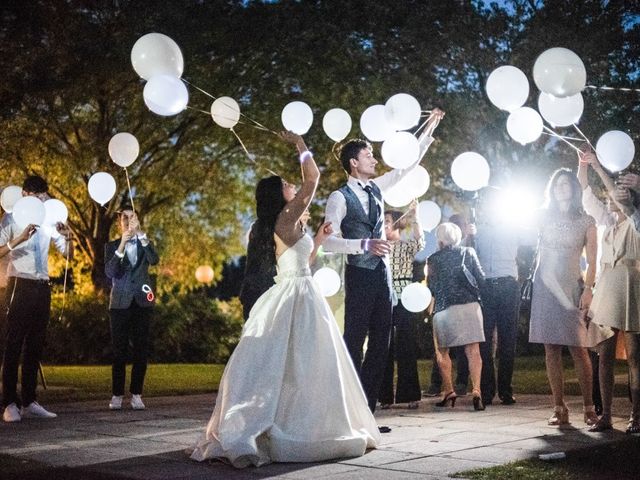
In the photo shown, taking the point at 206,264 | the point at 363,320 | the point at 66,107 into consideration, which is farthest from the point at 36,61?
the point at 363,320

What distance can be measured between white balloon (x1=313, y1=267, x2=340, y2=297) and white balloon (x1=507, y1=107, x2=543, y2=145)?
2.71 m

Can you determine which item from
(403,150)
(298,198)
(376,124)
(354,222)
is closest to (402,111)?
(376,124)

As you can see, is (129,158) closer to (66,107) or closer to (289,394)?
(289,394)

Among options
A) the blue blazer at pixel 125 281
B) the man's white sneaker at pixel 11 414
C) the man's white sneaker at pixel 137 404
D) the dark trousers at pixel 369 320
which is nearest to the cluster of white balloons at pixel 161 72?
the blue blazer at pixel 125 281

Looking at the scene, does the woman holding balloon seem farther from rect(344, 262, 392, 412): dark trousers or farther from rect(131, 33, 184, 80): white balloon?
rect(131, 33, 184, 80): white balloon

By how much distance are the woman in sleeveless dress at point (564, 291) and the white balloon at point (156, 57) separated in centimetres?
355

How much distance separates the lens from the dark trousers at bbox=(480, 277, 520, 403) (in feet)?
29.5

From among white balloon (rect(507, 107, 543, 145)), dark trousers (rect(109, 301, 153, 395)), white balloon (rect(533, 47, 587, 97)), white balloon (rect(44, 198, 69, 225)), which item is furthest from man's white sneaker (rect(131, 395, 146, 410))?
white balloon (rect(533, 47, 587, 97))

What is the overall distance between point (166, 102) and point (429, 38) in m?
13.0

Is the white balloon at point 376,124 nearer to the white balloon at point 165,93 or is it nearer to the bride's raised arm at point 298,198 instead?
the white balloon at point 165,93

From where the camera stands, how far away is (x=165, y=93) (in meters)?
7.42

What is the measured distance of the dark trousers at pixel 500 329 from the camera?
8.98 meters

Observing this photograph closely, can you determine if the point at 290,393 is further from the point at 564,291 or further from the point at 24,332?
the point at 24,332

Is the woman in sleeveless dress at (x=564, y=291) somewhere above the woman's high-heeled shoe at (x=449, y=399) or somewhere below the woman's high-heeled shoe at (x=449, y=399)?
above
